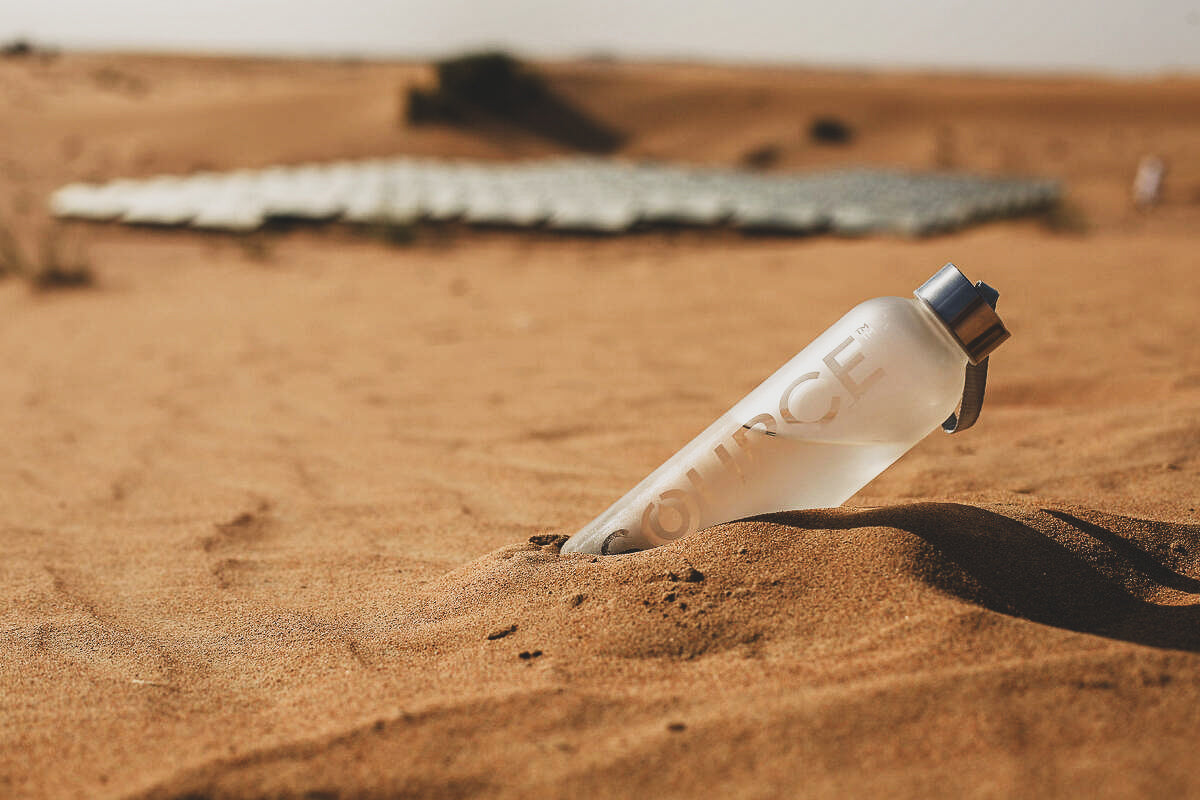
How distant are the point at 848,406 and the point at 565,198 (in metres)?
7.87

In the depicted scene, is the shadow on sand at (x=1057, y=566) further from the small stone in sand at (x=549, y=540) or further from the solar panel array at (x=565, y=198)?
the solar panel array at (x=565, y=198)

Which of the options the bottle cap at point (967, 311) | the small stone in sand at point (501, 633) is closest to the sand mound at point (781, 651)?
the small stone in sand at point (501, 633)

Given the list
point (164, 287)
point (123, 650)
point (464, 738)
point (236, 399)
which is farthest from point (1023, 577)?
point (164, 287)

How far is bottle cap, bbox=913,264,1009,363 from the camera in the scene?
135cm

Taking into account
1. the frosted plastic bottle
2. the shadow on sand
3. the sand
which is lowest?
the sand

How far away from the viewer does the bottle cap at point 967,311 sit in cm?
135

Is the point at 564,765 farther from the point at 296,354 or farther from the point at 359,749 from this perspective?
the point at 296,354

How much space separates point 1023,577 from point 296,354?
3.51 m

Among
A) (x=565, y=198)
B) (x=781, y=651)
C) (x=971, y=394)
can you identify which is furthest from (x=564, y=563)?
(x=565, y=198)

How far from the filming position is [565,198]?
9.07m

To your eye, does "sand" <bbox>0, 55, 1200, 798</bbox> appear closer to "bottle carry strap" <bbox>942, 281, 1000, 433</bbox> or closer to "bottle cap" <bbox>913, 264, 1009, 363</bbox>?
"bottle carry strap" <bbox>942, 281, 1000, 433</bbox>

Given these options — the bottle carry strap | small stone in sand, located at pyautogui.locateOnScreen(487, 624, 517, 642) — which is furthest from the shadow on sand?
small stone in sand, located at pyautogui.locateOnScreen(487, 624, 517, 642)

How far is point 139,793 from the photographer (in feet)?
3.75

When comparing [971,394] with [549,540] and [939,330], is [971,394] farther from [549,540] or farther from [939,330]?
[549,540]
